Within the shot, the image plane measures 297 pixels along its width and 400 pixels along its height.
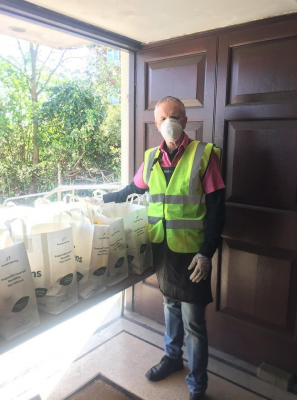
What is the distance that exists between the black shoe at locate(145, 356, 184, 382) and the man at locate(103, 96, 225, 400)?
0.20 meters

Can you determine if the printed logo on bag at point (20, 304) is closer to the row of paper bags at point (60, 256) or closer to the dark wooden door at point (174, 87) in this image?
the row of paper bags at point (60, 256)

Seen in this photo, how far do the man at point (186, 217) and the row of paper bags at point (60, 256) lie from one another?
0.50ft

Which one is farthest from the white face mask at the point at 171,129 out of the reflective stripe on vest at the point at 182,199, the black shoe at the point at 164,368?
the black shoe at the point at 164,368

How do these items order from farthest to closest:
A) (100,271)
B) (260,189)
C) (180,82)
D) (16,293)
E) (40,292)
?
1. (180,82)
2. (260,189)
3. (100,271)
4. (40,292)
5. (16,293)

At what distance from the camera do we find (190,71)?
6.68 ft

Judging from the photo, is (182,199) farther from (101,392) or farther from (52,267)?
(101,392)

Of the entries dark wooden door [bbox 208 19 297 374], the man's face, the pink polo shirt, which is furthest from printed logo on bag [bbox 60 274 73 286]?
dark wooden door [bbox 208 19 297 374]

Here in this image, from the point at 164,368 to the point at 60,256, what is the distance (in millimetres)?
1053

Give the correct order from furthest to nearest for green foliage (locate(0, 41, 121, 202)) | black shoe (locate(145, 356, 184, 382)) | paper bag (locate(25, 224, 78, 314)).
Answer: green foliage (locate(0, 41, 121, 202)), black shoe (locate(145, 356, 184, 382)), paper bag (locate(25, 224, 78, 314))

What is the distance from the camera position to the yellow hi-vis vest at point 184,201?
1570 mm

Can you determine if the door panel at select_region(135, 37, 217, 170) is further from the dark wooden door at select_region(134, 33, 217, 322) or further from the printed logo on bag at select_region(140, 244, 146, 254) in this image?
the printed logo on bag at select_region(140, 244, 146, 254)

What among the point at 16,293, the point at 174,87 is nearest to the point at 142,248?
the point at 16,293

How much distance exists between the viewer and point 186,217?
1.60 m

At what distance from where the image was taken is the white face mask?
61.4 inches
